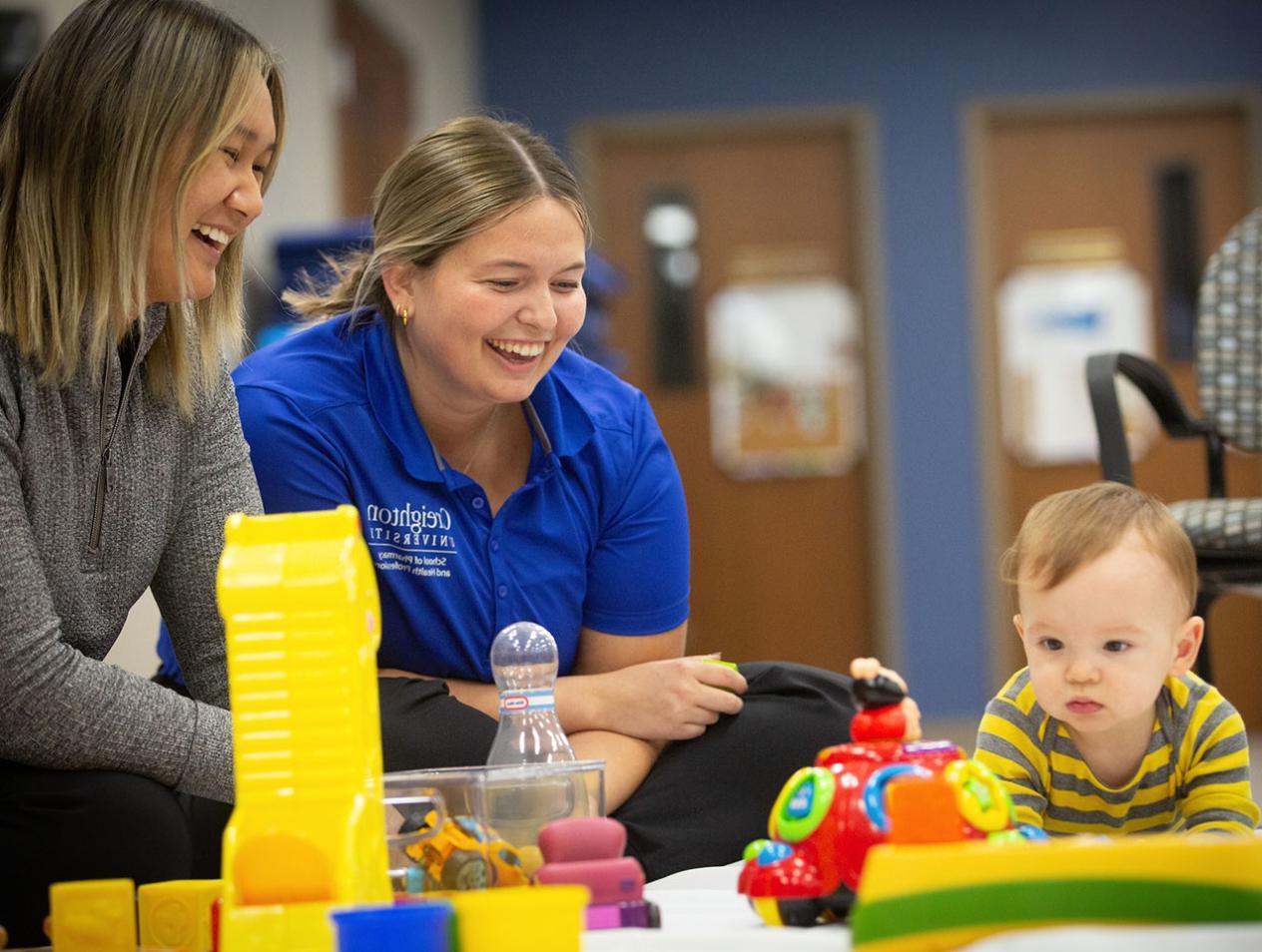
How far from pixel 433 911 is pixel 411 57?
4061 millimetres

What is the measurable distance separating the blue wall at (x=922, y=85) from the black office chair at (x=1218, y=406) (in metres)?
2.68

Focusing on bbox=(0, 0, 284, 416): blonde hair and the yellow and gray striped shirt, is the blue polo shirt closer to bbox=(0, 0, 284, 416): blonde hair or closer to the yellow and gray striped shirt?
bbox=(0, 0, 284, 416): blonde hair

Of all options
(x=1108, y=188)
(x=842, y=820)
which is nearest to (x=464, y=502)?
(x=842, y=820)

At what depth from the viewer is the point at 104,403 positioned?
1.38 meters

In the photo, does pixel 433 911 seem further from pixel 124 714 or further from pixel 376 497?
pixel 376 497

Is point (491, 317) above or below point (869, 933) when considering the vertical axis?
above

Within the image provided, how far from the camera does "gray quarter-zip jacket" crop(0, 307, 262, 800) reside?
1.25 m

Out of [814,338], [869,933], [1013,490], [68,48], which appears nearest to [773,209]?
[814,338]

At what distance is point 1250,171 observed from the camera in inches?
203

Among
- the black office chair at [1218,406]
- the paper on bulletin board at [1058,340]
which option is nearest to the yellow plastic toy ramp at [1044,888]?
the black office chair at [1218,406]

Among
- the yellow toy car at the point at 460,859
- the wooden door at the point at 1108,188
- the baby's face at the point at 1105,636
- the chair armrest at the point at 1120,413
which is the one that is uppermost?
the wooden door at the point at 1108,188

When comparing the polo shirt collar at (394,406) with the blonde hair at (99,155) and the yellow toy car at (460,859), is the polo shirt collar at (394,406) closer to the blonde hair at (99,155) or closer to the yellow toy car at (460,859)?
the blonde hair at (99,155)

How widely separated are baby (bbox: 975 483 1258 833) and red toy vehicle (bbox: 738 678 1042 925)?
291mm

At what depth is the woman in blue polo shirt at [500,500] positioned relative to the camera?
5.64 ft
